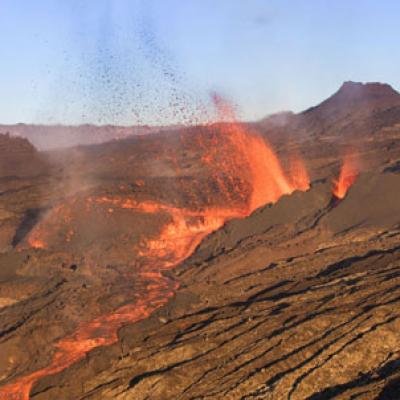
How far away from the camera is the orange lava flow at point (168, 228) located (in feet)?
51.3

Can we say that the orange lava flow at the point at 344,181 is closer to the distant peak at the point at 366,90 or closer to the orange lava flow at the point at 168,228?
the orange lava flow at the point at 168,228

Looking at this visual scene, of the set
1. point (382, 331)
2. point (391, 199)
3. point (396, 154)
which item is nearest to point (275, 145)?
point (396, 154)

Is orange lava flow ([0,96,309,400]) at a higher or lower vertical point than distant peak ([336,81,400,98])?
lower

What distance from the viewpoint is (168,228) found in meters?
26.8

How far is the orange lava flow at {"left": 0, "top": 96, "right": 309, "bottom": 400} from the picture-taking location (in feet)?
51.3

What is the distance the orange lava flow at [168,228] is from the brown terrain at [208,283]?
0.07 m

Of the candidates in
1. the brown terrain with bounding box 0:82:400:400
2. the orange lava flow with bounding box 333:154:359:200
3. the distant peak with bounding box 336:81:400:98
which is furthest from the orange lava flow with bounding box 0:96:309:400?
the distant peak with bounding box 336:81:400:98

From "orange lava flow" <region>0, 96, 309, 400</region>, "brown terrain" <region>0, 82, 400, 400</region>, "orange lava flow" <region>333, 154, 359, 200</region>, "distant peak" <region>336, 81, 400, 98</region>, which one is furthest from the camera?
"distant peak" <region>336, 81, 400, 98</region>

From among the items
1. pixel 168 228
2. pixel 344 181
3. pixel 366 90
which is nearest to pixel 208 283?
pixel 168 228

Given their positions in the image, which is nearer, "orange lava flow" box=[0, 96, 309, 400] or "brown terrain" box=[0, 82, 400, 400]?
"brown terrain" box=[0, 82, 400, 400]

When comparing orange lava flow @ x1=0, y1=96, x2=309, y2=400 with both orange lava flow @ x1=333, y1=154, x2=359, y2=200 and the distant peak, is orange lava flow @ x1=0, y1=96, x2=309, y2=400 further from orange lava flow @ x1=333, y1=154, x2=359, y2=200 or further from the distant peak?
the distant peak

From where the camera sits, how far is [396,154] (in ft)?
131

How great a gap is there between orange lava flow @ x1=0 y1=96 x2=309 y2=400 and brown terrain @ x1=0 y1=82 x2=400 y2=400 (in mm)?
74

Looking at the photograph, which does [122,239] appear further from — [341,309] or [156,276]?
[341,309]
